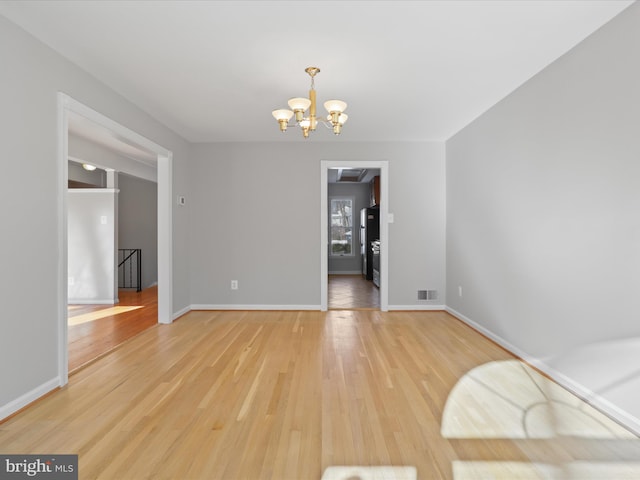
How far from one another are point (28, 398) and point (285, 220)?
357cm

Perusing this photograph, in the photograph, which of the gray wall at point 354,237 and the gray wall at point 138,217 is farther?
the gray wall at point 354,237

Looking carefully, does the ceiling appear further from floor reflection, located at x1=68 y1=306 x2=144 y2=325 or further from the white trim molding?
floor reflection, located at x1=68 y1=306 x2=144 y2=325

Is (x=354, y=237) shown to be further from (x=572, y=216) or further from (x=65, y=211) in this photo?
(x=65, y=211)

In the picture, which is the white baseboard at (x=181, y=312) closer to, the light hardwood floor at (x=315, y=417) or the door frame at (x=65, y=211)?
the door frame at (x=65, y=211)

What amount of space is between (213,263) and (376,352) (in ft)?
9.80

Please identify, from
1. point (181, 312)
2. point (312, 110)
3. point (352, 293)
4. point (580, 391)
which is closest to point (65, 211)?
point (312, 110)

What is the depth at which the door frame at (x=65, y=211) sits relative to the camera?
271 cm

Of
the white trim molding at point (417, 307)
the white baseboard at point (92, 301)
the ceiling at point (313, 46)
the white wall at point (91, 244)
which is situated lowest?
the white baseboard at point (92, 301)

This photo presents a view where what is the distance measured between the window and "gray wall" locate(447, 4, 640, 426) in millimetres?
6187

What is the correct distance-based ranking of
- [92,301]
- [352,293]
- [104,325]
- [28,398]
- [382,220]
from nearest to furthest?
[28,398] < [104,325] < [382,220] < [92,301] < [352,293]

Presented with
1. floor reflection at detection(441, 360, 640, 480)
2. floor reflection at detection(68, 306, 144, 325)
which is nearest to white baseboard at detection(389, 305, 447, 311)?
floor reflection at detection(441, 360, 640, 480)

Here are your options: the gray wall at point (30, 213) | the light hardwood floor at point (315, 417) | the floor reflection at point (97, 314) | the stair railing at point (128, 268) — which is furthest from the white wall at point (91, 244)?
the gray wall at point (30, 213)

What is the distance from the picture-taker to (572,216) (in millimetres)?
2645

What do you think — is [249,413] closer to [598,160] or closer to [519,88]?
[598,160]
